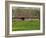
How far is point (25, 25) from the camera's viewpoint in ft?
4.13

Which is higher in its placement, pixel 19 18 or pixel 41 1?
pixel 41 1

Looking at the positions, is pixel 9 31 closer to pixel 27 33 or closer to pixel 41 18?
pixel 27 33

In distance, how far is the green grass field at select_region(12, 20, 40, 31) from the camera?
4.06ft

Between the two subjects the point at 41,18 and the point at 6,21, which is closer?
the point at 6,21

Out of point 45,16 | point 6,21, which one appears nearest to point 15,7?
point 6,21

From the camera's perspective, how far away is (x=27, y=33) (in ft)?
4.13

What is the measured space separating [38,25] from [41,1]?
339 mm

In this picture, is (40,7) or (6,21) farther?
(40,7)

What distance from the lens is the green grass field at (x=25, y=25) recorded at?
124 centimetres

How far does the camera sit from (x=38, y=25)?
1294 millimetres

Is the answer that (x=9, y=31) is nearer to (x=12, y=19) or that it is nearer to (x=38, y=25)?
(x=12, y=19)
